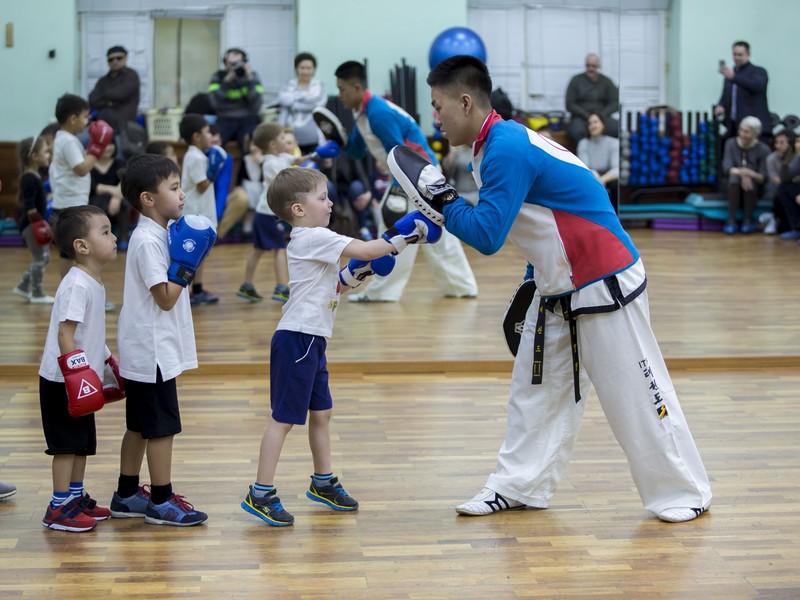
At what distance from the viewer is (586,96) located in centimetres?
1022

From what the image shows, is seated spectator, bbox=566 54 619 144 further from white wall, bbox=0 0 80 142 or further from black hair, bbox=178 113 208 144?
white wall, bbox=0 0 80 142

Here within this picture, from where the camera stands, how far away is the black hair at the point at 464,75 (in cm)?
335

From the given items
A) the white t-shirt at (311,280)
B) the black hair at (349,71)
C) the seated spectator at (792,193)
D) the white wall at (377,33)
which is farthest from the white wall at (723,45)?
the white t-shirt at (311,280)

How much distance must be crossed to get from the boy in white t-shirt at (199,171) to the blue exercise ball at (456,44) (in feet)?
14.8

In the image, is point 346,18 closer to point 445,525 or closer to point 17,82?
point 17,82

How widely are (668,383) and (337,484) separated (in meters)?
1.10

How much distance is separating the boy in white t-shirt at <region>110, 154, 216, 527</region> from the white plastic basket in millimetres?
7353

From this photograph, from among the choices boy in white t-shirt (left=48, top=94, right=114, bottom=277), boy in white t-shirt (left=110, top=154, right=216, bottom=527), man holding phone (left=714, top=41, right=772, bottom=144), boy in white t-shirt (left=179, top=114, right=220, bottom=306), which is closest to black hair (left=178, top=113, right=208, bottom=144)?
boy in white t-shirt (left=179, top=114, right=220, bottom=306)

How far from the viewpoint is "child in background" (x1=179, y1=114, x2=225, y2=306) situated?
7.33 meters

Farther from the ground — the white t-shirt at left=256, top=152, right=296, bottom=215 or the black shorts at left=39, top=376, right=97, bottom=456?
the white t-shirt at left=256, top=152, right=296, bottom=215

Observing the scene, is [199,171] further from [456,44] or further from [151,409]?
[456,44]

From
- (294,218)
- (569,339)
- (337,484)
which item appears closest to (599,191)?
(569,339)

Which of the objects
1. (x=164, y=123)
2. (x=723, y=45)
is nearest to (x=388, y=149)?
(x=164, y=123)

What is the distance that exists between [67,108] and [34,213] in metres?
0.93
